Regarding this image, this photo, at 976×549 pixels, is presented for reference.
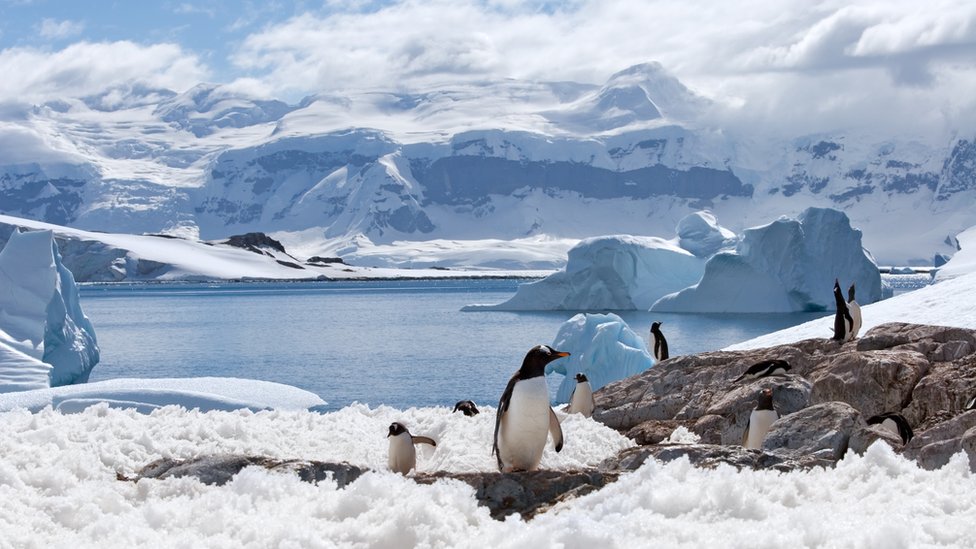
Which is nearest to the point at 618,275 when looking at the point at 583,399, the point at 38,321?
the point at 38,321

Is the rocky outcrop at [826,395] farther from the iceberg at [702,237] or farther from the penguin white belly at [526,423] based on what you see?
the iceberg at [702,237]

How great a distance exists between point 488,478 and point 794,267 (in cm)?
4857

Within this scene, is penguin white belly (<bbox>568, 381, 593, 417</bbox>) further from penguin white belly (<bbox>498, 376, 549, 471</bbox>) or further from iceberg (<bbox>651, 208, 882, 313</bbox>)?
iceberg (<bbox>651, 208, 882, 313</bbox>)

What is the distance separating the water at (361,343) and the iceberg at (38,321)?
4923 mm

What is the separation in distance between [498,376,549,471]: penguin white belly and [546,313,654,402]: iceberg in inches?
658

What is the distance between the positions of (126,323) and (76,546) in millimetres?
61115

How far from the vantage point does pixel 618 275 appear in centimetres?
6066

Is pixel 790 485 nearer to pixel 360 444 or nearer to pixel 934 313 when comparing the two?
pixel 360 444

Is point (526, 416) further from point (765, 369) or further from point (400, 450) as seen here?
point (765, 369)

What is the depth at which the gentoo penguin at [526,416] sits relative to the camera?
7266 millimetres

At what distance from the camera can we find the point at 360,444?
9625 millimetres

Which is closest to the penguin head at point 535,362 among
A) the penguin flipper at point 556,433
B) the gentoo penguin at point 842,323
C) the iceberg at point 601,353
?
the penguin flipper at point 556,433

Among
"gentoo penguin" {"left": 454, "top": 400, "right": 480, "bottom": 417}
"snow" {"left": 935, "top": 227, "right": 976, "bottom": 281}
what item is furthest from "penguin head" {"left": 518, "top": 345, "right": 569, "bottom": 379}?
"snow" {"left": 935, "top": 227, "right": 976, "bottom": 281}

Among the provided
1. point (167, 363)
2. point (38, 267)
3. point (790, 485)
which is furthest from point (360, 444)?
point (167, 363)
